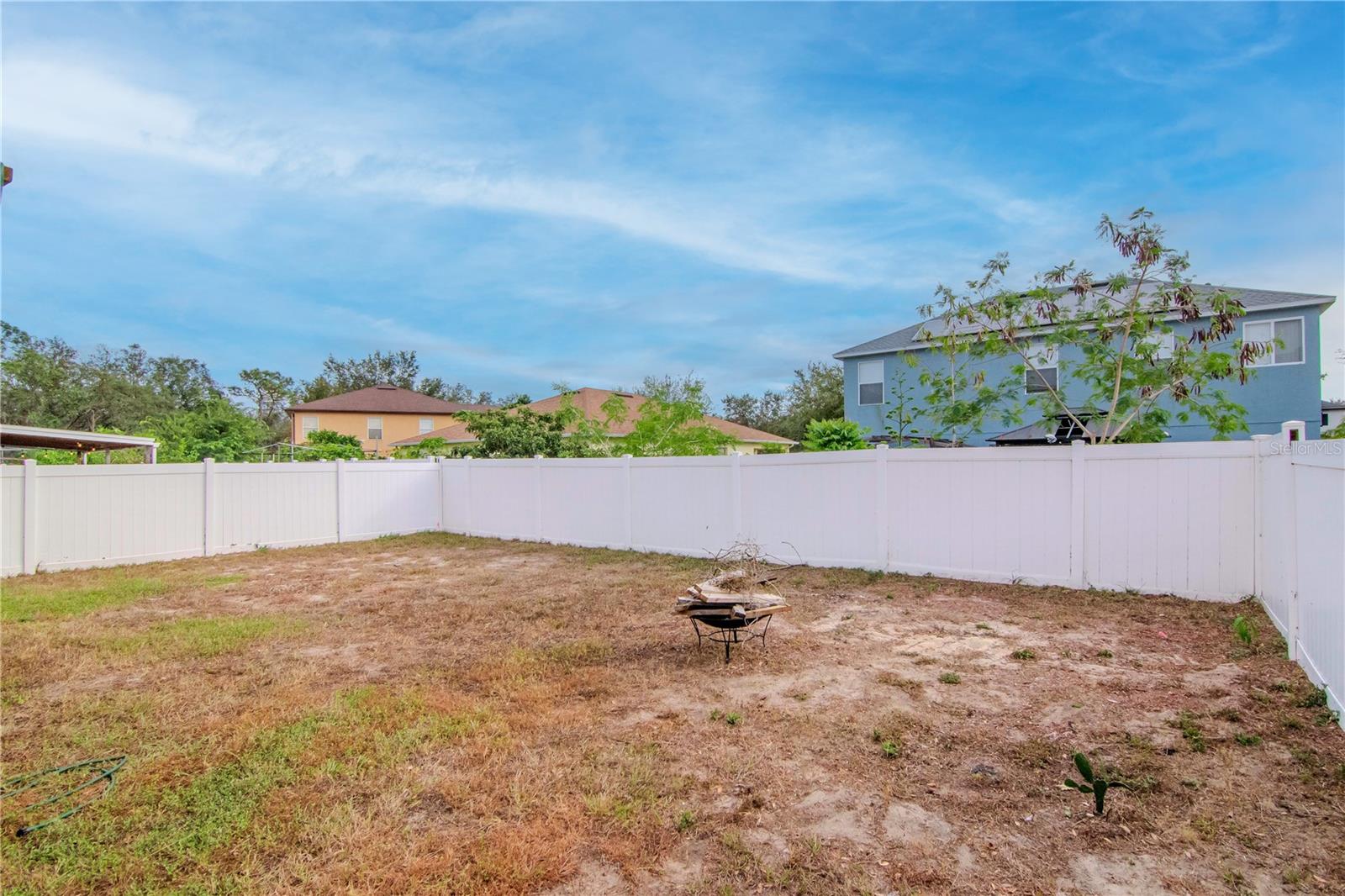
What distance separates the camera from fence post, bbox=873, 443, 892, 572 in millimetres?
7551

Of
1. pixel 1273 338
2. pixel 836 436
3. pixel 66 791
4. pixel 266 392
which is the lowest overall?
pixel 66 791

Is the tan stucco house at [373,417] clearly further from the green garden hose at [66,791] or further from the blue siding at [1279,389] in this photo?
the green garden hose at [66,791]

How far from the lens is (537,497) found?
11.5m

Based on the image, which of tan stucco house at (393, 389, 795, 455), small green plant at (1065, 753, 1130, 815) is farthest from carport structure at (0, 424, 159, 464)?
small green plant at (1065, 753, 1130, 815)

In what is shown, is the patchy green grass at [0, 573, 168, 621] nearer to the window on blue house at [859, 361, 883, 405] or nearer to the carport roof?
the carport roof

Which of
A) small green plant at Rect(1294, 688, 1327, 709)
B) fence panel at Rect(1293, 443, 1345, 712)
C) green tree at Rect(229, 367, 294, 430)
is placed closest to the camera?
fence panel at Rect(1293, 443, 1345, 712)

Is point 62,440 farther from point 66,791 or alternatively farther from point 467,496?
point 66,791

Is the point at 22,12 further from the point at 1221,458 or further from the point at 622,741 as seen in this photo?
the point at 1221,458

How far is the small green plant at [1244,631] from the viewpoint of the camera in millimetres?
4262

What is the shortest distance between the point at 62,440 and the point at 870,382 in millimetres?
19393

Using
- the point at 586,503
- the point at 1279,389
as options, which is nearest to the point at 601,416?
the point at 586,503

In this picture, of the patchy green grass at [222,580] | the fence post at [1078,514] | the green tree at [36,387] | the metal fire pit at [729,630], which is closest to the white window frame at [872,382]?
the fence post at [1078,514]

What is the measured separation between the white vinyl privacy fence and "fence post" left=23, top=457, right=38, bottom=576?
19 mm

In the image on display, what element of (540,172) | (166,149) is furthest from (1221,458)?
(166,149)
